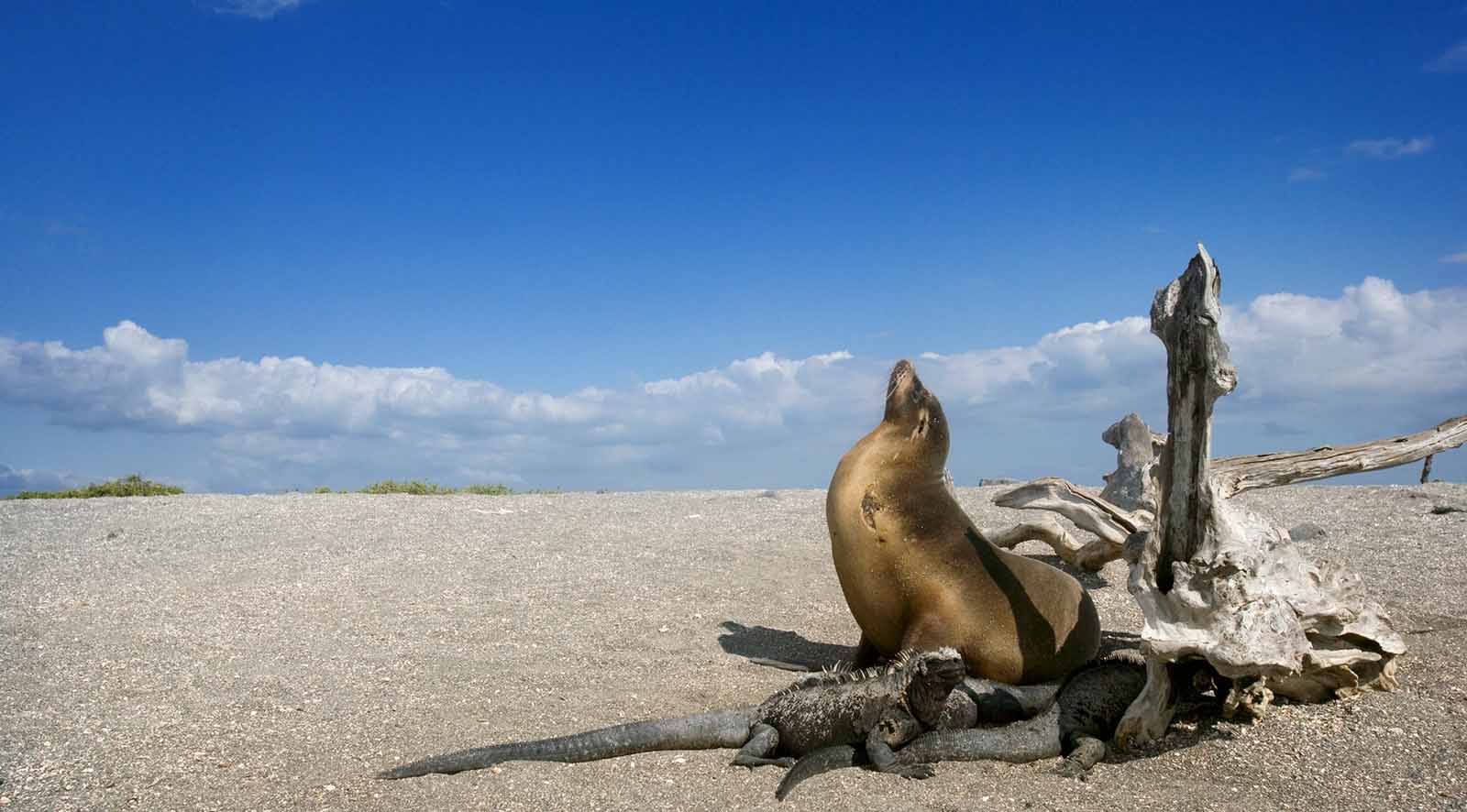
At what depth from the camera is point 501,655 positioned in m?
8.51

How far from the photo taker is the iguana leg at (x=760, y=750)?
18.9 feet

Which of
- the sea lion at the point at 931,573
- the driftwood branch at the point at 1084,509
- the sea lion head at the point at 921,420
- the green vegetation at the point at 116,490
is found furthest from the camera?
the green vegetation at the point at 116,490

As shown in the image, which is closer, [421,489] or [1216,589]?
[1216,589]

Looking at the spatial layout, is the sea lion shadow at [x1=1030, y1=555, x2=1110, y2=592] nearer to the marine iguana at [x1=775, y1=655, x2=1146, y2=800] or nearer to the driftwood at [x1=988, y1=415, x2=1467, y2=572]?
the driftwood at [x1=988, y1=415, x2=1467, y2=572]

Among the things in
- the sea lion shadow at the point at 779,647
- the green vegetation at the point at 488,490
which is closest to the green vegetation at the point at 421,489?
the green vegetation at the point at 488,490

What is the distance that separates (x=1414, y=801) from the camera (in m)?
5.13

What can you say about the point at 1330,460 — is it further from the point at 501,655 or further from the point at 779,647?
the point at 501,655

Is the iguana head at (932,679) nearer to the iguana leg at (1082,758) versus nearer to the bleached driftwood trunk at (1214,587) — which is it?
the iguana leg at (1082,758)

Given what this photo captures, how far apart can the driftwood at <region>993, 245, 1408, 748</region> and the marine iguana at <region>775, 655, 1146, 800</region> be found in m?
0.21

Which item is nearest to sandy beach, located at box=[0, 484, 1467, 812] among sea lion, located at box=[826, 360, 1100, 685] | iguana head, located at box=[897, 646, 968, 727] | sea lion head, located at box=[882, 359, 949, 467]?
iguana head, located at box=[897, 646, 968, 727]

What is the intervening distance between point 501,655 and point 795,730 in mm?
3538

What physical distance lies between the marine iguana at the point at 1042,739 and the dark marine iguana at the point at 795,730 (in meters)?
0.11

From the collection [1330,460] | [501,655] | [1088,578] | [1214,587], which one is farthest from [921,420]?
[1088,578]

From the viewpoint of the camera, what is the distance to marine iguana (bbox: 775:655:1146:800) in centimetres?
570
